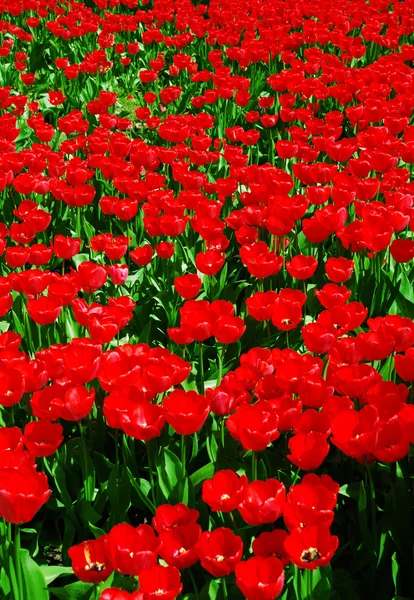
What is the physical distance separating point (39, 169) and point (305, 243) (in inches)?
59.6

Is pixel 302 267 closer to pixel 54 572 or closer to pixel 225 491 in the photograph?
pixel 225 491

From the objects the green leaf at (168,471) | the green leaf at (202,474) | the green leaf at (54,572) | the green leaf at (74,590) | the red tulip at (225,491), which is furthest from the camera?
the green leaf at (202,474)

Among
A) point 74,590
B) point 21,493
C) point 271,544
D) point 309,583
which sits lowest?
point 74,590

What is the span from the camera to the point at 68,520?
7.29 ft

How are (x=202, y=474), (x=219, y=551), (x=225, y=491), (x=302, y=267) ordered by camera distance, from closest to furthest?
(x=219, y=551) → (x=225, y=491) → (x=202, y=474) → (x=302, y=267)

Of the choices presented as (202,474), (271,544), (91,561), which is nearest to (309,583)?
(271,544)

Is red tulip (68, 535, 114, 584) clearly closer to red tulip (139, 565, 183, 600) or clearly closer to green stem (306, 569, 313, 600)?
red tulip (139, 565, 183, 600)

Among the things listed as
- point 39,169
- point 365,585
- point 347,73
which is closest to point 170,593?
point 365,585

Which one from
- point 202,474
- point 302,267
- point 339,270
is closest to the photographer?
point 202,474

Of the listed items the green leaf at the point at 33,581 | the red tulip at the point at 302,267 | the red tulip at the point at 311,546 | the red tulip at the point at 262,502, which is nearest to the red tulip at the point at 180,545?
the red tulip at the point at 262,502

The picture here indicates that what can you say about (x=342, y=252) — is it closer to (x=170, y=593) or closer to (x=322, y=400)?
(x=322, y=400)

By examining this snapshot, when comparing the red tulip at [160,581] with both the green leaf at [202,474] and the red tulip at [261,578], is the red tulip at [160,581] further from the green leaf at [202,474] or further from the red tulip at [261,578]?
the green leaf at [202,474]

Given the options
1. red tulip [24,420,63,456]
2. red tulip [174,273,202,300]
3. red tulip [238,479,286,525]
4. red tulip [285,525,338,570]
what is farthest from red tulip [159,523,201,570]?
red tulip [174,273,202,300]

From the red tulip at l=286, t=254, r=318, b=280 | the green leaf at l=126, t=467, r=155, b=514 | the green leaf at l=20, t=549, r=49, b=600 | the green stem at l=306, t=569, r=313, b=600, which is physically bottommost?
the green leaf at l=126, t=467, r=155, b=514
